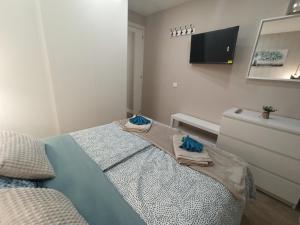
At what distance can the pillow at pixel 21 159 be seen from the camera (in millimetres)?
894

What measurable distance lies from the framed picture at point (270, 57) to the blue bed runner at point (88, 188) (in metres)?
2.34

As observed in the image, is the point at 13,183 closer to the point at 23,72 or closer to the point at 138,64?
the point at 23,72

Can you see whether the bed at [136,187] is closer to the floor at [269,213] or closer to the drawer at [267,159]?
the floor at [269,213]

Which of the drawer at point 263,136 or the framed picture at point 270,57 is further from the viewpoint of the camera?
the framed picture at point 270,57

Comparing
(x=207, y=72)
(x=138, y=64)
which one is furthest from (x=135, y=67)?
(x=207, y=72)

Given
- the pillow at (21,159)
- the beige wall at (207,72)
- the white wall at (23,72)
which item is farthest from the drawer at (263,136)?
the white wall at (23,72)

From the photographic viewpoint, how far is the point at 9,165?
0.89 meters

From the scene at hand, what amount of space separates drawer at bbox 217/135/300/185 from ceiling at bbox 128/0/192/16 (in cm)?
251

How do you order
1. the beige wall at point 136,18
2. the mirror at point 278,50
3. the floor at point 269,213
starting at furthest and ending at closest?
the beige wall at point 136,18, the mirror at point 278,50, the floor at point 269,213

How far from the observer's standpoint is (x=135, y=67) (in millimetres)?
3875

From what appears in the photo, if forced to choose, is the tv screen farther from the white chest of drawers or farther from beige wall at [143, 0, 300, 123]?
the white chest of drawers

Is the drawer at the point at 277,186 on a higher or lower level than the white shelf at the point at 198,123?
lower

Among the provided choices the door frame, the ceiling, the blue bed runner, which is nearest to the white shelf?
the door frame

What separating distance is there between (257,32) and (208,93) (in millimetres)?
1078
